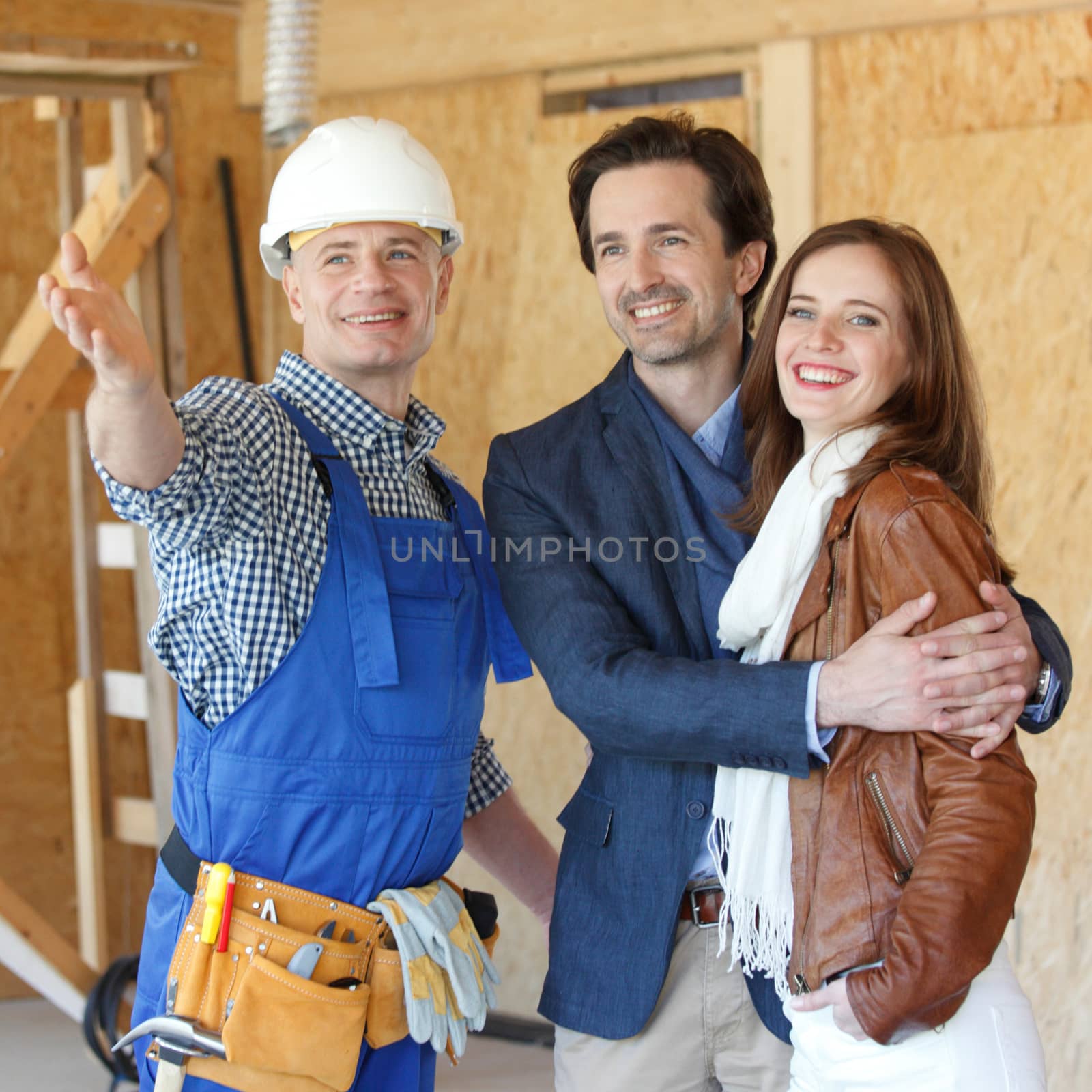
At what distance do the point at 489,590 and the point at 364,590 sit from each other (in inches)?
13.3

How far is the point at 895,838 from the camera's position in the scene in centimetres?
162

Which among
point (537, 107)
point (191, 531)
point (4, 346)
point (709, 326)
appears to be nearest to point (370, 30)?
point (537, 107)

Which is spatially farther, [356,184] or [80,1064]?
[80,1064]

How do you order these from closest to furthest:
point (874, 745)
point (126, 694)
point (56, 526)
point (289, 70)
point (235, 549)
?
point (874, 745)
point (235, 549)
point (289, 70)
point (126, 694)
point (56, 526)

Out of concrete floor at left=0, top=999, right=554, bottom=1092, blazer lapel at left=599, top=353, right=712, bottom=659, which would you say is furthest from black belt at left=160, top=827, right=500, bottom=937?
concrete floor at left=0, top=999, right=554, bottom=1092

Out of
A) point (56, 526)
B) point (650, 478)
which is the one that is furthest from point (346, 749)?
point (56, 526)

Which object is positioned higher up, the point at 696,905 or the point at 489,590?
the point at 489,590

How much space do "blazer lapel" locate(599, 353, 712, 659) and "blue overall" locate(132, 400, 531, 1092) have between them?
318 mm

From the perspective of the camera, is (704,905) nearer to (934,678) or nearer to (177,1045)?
(934,678)

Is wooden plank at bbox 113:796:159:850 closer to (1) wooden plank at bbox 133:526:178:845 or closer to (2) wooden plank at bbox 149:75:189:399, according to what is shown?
(1) wooden plank at bbox 133:526:178:845

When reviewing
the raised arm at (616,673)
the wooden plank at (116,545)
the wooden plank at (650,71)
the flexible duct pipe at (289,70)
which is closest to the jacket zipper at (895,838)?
the raised arm at (616,673)

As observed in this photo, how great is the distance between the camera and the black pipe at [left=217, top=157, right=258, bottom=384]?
4.61 meters

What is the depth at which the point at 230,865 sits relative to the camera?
2.00 m

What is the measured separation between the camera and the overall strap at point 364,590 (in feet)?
6.60
